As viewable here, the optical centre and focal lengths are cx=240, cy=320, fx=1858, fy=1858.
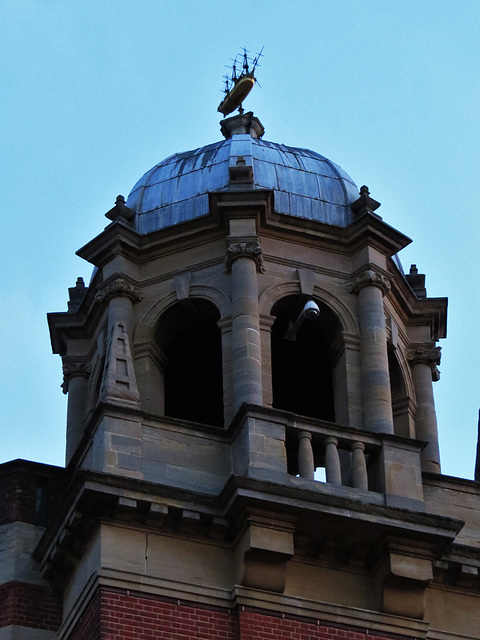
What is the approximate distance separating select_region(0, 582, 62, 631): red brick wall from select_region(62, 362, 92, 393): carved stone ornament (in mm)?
5050

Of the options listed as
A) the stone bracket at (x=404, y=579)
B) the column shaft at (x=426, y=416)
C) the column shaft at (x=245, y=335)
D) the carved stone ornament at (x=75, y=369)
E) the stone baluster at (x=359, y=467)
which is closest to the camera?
the stone bracket at (x=404, y=579)

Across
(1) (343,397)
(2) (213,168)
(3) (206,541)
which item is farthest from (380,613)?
(2) (213,168)

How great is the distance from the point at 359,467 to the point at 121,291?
16.5 feet

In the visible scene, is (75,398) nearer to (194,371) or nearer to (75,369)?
(75,369)

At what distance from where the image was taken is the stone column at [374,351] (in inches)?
981

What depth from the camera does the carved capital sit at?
91.1ft

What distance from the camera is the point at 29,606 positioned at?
2330 cm

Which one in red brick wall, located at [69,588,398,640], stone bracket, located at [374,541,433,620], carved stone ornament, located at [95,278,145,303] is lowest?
red brick wall, located at [69,588,398,640]

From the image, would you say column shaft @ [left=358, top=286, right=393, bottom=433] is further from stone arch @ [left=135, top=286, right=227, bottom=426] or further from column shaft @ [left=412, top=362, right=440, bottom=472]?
stone arch @ [left=135, top=286, right=227, bottom=426]

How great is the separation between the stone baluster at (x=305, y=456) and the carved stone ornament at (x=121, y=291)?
4.30 meters

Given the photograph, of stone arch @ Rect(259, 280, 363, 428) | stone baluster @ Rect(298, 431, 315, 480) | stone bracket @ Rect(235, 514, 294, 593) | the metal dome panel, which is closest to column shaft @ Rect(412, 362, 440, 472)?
stone arch @ Rect(259, 280, 363, 428)

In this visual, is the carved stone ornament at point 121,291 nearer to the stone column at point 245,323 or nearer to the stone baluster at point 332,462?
the stone column at point 245,323

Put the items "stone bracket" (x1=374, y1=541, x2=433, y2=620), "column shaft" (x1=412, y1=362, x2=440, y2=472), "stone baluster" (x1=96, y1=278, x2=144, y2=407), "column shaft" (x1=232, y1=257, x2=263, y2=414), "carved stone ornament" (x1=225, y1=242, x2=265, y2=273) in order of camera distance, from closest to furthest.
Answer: "stone bracket" (x1=374, y1=541, x2=433, y2=620) → "stone baluster" (x1=96, y1=278, x2=144, y2=407) → "column shaft" (x1=232, y1=257, x2=263, y2=414) → "carved stone ornament" (x1=225, y1=242, x2=265, y2=273) → "column shaft" (x1=412, y1=362, x2=440, y2=472)

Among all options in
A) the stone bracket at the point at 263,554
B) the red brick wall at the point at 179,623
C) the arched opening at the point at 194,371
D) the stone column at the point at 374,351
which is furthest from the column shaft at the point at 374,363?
the red brick wall at the point at 179,623
